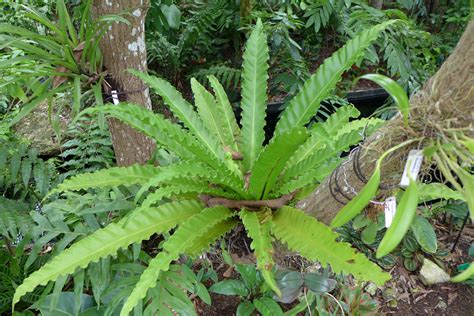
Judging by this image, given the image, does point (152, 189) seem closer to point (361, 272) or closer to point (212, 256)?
point (212, 256)

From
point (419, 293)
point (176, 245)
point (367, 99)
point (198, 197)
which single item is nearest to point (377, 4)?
point (367, 99)

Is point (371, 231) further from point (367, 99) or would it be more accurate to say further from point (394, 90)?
point (367, 99)

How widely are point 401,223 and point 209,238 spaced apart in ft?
1.82

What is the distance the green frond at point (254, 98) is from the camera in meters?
1.12

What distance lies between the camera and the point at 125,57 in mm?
1287

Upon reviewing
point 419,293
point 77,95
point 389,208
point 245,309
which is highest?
point 77,95

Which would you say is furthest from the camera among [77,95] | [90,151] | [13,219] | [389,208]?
[90,151]

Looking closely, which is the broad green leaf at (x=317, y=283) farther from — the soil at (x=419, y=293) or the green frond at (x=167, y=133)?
the green frond at (x=167, y=133)

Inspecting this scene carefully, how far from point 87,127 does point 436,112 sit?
6.00ft

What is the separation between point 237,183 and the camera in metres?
1.01

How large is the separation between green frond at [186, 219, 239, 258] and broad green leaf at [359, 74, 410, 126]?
568 mm

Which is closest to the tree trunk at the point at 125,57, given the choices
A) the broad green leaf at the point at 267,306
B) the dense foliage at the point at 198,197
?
the dense foliage at the point at 198,197

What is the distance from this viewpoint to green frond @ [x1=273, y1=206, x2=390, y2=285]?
0.80m

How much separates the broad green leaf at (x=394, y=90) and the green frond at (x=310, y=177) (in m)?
0.28
